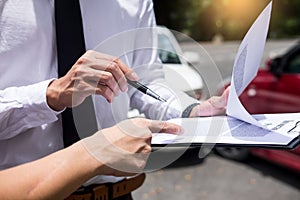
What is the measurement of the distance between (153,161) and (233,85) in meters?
0.28

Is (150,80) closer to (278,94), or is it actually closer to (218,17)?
(278,94)

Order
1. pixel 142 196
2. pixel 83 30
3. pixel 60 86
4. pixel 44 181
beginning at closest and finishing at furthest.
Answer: pixel 44 181, pixel 60 86, pixel 83 30, pixel 142 196

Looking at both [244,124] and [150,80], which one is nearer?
→ [244,124]

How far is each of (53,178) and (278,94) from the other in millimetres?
3485

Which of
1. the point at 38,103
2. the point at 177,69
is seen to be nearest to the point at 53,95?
the point at 38,103

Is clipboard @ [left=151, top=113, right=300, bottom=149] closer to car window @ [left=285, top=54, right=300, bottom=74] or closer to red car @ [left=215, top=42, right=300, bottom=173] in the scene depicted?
red car @ [left=215, top=42, right=300, bottom=173]

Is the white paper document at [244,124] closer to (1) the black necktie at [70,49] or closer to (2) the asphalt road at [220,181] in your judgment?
(1) the black necktie at [70,49]

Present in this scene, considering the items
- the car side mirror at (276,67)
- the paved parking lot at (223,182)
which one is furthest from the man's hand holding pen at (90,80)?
the car side mirror at (276,67)

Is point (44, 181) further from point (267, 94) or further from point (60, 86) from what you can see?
point (267, 94)

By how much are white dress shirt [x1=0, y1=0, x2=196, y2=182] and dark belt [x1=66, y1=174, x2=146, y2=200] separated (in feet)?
0.09

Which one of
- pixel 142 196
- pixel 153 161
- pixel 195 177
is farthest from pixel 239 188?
pixel 153 161

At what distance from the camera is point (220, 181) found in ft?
13.2

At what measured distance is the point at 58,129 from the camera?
1.15 metres

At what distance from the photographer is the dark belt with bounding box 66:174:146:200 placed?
1.15 m
